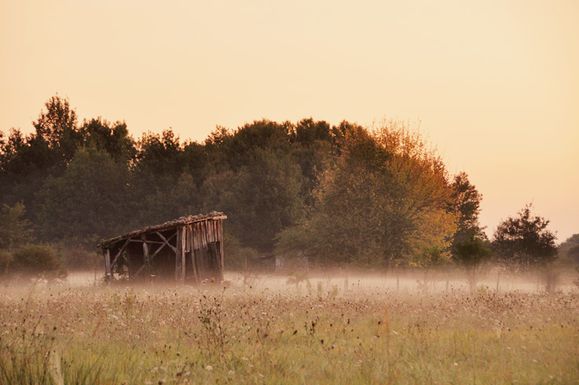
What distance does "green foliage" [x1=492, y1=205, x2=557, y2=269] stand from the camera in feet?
120

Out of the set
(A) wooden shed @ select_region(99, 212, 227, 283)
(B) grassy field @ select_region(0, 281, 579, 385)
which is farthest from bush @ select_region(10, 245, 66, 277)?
(B) grassy field @ select_region(0, 281, 579, 385)

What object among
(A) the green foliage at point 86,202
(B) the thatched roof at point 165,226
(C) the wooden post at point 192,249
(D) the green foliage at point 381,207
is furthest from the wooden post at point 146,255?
(A) the green foliage at point 86,202

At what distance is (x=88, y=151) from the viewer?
8031 centimetres

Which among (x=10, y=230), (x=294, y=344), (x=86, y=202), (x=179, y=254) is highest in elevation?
(x=86, y=202)

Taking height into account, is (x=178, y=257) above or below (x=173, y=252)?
below

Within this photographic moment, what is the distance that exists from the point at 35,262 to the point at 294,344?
31.7 metres

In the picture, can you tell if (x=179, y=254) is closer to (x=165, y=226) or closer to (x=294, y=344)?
(x=165, y=226)

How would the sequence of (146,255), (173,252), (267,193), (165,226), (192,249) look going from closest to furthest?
(165,226) < (146,255) < (192,249) < (173,252) < (267,193)

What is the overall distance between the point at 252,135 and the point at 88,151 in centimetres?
1771

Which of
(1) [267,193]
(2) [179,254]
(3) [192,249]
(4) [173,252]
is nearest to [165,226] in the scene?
(2) [179,254]

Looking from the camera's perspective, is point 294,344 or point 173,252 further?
point 173,252

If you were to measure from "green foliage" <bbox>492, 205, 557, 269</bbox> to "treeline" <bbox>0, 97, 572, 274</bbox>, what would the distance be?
0.19ft

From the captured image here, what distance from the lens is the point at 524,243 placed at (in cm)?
3734

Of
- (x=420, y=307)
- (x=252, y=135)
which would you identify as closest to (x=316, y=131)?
(x=252, y=135)
